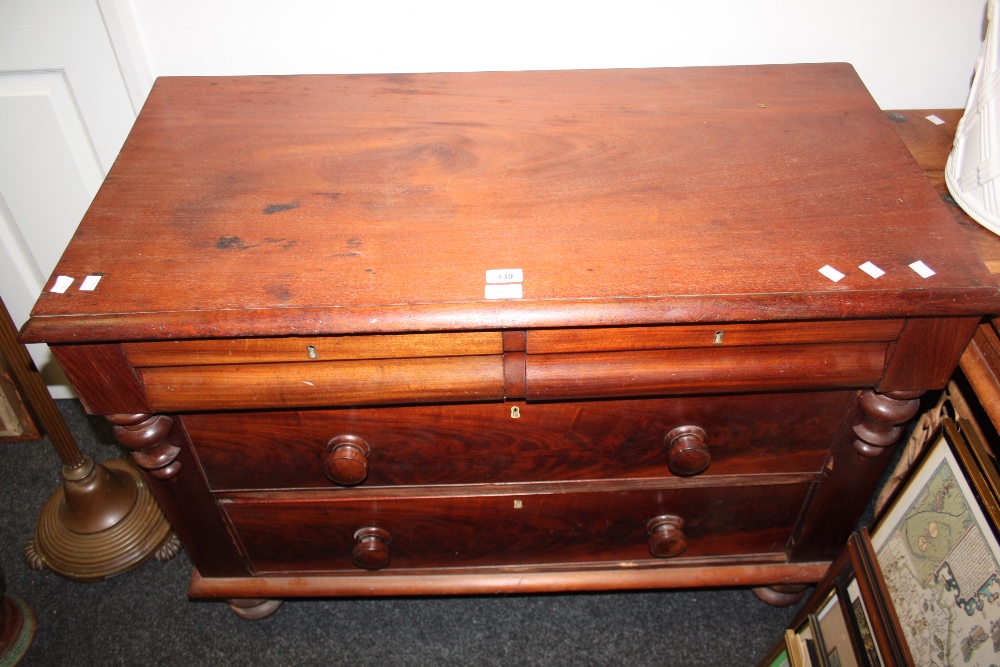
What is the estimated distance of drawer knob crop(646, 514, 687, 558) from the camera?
47.3 inches

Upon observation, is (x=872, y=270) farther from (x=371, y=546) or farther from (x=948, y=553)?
(x=371, y=546)

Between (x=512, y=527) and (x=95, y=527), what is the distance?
2.88ft

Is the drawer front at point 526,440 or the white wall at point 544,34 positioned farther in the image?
Result: the white wall at point 544,34

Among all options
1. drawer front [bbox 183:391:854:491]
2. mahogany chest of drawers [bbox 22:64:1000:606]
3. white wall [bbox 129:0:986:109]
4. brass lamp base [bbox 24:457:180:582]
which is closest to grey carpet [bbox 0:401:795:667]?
brass lamp base [bbox 24:457:180:582]

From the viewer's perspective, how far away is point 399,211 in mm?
1011

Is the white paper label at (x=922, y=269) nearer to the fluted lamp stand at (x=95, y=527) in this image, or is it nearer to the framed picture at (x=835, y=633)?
the framed picture at (x=835, y=633)

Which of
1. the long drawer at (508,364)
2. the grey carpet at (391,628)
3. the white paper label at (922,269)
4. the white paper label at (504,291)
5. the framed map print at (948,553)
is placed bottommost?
the grey carpet at (391,628)

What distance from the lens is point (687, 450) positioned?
41.2 inches

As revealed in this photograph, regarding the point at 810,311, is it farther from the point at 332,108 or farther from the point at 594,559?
the point at 332,108

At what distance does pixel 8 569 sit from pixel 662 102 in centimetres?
155

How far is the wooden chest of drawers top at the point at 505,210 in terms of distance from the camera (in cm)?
88

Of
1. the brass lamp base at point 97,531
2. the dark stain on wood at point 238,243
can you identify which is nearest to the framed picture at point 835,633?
the dark stain on wood at point 238,243

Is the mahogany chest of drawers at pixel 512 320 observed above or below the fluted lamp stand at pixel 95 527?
above

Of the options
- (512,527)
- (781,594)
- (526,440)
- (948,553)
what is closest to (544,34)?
(526,440)
